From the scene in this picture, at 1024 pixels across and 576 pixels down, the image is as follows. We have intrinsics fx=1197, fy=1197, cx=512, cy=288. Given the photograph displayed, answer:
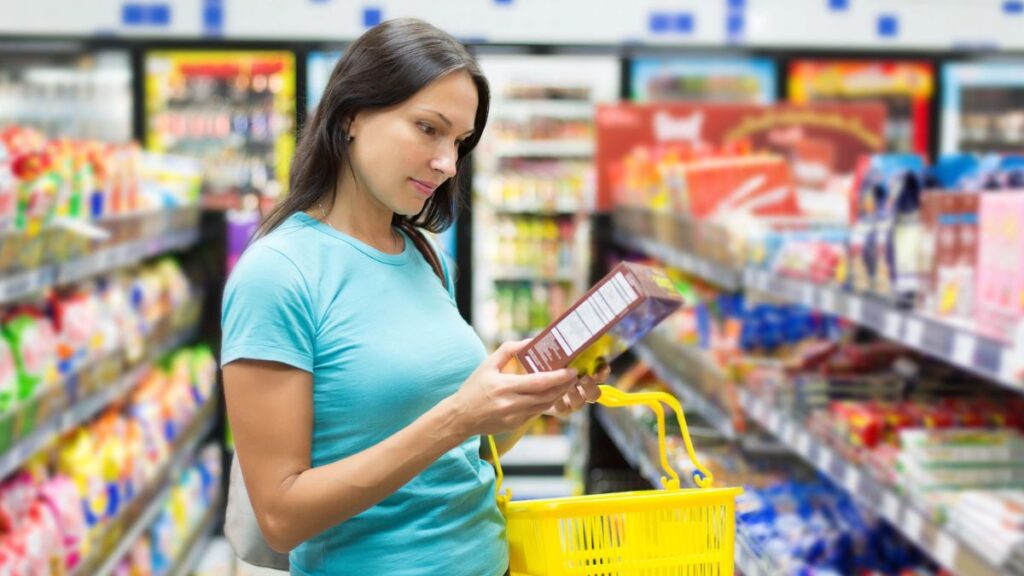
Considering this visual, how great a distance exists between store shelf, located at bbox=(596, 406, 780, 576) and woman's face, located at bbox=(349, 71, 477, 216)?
20.3 inches

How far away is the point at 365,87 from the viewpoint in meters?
1.37

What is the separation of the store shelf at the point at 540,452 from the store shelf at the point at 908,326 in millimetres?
3396

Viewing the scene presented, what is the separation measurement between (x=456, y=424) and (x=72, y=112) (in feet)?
18.6

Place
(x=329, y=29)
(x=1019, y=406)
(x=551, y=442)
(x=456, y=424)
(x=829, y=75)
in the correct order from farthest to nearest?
(x=551, y=442)
(x=829, y=75)
(x=329, y=29)
(x=1019, y=406)
(x=456, y=424)

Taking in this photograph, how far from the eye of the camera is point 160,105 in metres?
6.26

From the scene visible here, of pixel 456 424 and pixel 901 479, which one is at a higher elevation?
pixel 456 424

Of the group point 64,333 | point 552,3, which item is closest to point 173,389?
point 64,333

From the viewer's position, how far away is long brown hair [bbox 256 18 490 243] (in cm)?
135

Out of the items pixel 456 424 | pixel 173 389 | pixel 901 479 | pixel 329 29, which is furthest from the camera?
pixel 329 29

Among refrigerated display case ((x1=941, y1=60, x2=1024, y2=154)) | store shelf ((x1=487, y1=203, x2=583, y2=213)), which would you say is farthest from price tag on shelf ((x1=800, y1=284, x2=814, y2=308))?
refrigerated display case ((x1=941, y1=60, x2=1024, y2=154))

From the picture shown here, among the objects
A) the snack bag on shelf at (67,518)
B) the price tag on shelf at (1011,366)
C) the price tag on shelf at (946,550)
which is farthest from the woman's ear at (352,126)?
the snack bag on shelf at (67,518)

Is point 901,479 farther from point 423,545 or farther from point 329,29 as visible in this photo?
point 329,29

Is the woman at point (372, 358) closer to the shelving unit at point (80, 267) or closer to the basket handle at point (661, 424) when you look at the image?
the basket handle at point (661, 424)

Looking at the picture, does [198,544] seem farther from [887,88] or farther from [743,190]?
[887,88]
